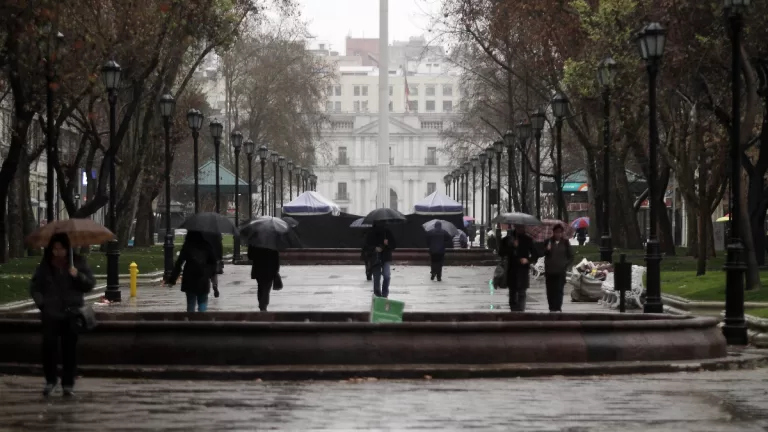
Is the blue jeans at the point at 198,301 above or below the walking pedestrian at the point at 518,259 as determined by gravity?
below

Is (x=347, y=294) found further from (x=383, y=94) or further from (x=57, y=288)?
(x=383, y=94)

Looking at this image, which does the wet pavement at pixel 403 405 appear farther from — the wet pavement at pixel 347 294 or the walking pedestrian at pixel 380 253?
the walking pedestrian at pixel 380 253

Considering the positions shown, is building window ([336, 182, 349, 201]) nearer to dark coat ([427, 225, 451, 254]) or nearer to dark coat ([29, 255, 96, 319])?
dark coat ([427, 225, 451, 254])

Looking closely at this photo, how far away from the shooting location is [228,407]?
13.8 meters

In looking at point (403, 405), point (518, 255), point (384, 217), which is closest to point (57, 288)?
point (403, 405)

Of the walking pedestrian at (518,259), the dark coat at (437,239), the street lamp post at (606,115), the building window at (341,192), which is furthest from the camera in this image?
the building window at (341,192)

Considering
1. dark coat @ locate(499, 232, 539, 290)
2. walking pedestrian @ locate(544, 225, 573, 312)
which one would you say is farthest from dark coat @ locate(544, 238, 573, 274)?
dark coat @ locate(499, 232, 539, 290)

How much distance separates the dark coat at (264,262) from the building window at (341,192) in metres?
151

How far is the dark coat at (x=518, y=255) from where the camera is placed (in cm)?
2423

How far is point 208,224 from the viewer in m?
21.4

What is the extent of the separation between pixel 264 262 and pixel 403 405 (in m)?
9.36

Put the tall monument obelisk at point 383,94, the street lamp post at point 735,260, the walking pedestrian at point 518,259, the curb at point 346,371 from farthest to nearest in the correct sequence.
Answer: the tall monument obelisk at point 383,94 < the walking pedestrian at point 518,259 < the street lamp post at point 735,260 < the curb at point 346,371

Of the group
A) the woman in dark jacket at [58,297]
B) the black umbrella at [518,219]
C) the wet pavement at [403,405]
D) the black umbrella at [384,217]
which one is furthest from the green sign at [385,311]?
the black umbrella at [384,217]

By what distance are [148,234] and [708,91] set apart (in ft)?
141
